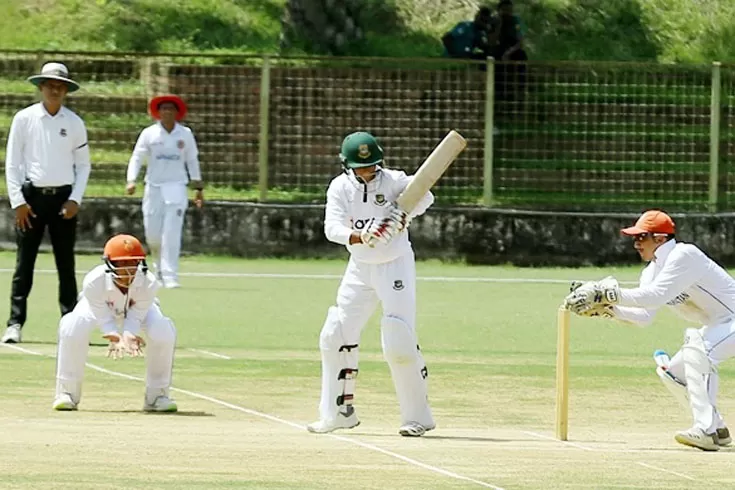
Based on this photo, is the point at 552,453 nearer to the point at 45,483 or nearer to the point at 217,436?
the point at 217,436

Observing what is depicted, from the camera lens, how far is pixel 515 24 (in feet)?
90.6

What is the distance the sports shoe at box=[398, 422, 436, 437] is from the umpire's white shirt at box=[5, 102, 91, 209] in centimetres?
526

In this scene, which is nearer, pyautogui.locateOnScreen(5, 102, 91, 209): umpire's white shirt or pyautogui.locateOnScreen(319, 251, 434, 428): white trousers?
pyautogui.locateOnScreen(319, 251, 434, 428): white trousers

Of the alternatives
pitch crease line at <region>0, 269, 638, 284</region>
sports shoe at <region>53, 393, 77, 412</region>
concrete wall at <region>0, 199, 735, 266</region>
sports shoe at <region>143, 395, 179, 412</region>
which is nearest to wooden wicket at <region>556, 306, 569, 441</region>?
sports shoe at <region>143, 395, 179, 412</region>

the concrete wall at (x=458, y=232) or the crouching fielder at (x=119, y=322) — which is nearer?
the crouching fielder at (x=119, y=322)

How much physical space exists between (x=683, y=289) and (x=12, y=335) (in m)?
6.45

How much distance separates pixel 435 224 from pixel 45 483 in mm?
16643

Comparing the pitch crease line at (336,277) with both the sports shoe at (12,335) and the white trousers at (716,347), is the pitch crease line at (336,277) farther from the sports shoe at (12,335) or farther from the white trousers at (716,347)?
the white trousers at (716,347)

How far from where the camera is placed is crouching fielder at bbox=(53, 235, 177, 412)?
1243cm

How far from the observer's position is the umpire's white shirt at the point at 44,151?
629 inches

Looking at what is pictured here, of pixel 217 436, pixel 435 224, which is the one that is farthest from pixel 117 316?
pixel 435 224

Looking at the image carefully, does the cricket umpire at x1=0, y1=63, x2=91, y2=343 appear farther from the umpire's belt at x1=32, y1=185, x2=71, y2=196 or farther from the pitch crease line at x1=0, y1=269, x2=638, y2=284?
the pitch crease line at x1=0, y1=269, x2=638, y2=284

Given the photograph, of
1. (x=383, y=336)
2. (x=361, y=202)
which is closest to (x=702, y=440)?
(x=383, y=336)

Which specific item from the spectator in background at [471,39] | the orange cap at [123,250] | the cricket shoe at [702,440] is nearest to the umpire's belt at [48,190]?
the orange cap at [123,250]
